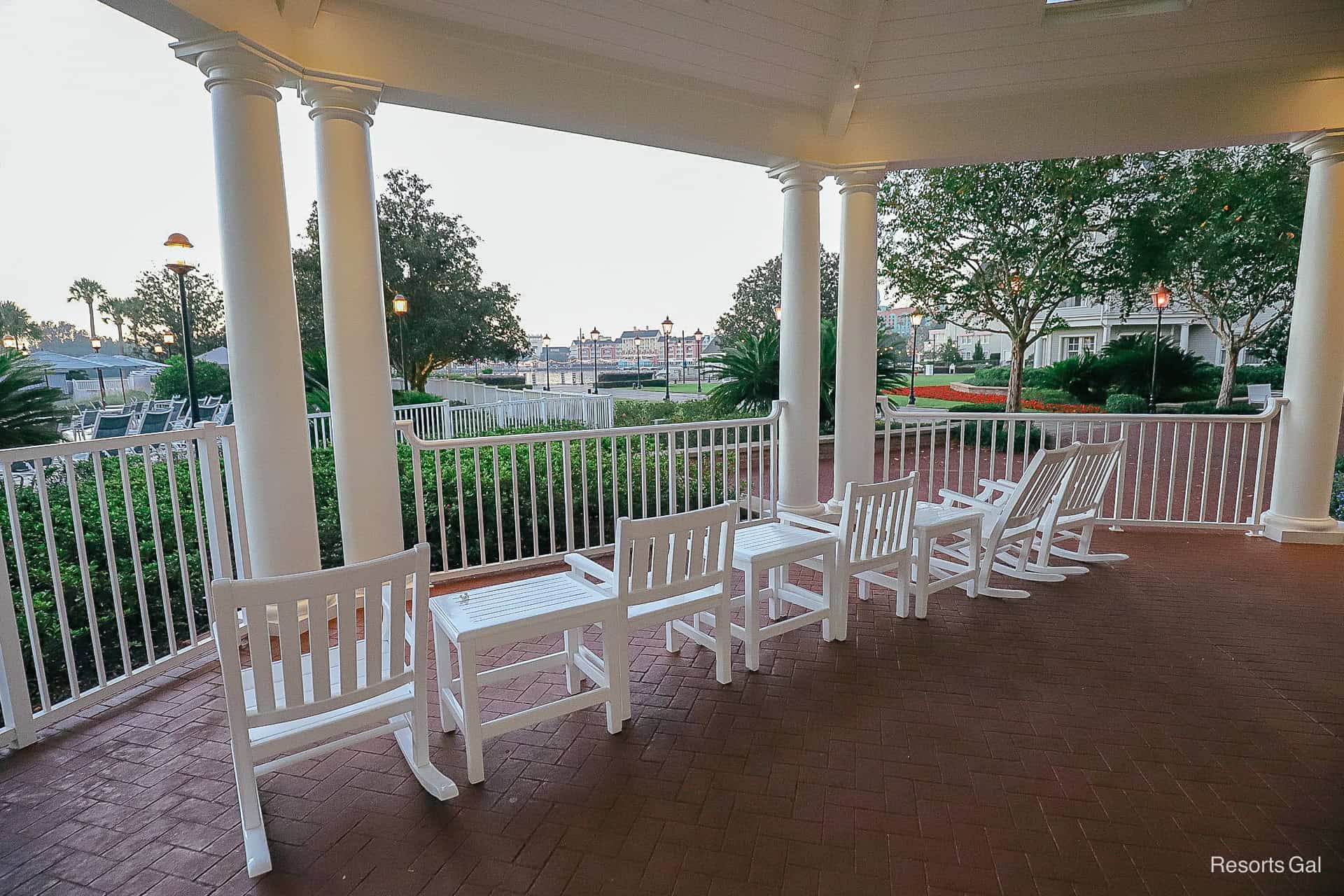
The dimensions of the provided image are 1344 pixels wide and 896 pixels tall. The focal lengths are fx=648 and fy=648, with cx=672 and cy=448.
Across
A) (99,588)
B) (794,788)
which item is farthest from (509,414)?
(794,788)

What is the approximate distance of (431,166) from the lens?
14.4 metres

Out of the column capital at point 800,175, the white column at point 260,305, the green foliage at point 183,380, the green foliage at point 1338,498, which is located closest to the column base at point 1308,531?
the green foliage at point 1338,498

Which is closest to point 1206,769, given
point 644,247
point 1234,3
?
point 1234,3

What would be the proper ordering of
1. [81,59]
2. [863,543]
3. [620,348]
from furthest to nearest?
1. [620,348]
2. [81,59]
3. [863,543]

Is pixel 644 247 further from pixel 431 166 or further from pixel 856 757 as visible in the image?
pixel 856 757

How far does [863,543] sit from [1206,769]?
1.59 metres

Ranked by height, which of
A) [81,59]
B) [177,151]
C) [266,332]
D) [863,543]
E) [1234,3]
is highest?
[81,59]

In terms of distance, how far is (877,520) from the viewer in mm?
3471

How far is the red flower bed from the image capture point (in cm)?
1420

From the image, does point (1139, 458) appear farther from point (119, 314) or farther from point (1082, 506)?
point (119, 314)

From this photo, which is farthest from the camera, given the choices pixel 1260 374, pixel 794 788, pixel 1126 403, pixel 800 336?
pixel 1260 374

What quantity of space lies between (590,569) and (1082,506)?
3634mm

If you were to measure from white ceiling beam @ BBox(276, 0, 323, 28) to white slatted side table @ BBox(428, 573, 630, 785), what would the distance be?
2907 mm

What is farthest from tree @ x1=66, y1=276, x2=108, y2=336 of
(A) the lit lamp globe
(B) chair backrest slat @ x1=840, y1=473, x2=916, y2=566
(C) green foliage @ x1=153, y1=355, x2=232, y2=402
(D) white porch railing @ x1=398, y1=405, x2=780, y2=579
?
(B) chair backrest slat @ x1=840, y1=473, x2=916, y2=566
